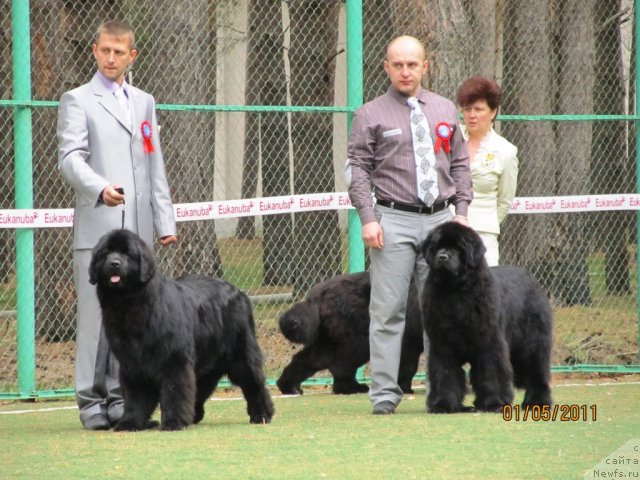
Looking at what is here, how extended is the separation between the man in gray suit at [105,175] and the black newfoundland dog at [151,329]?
1.39 ft

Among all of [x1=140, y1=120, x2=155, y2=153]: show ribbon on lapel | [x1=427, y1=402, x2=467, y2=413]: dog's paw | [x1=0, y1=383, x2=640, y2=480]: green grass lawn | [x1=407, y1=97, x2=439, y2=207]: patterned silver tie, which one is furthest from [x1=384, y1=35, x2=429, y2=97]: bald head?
[x1=0, y1=383, x2=640, y2=480]: green grass lawn

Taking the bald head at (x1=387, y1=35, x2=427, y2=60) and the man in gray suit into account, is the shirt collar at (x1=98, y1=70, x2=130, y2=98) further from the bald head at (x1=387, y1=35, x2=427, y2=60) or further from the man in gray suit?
the bald head at (x1=387, y1=35, x2=427, y2=60)

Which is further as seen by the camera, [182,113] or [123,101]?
[182,113]

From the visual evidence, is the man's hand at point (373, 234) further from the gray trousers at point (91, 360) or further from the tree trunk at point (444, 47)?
the tree trunk at point (444, 47)

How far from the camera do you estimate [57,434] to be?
24.9 ft

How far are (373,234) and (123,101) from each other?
1724mm

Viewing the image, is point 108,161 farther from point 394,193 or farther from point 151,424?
point 394,193

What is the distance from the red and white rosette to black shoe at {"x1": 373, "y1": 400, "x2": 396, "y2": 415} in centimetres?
164

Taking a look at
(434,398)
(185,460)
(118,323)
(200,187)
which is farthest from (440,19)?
(185,460)

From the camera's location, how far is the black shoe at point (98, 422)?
7.74 metres

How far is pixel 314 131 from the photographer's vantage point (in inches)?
647

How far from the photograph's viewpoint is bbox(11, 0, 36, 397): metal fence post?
970 cm

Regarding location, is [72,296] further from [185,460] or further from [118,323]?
[185,460]
